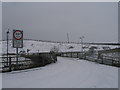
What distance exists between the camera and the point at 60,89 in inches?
203

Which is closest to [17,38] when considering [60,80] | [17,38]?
[17,38]

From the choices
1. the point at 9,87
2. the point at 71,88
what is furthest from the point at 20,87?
the point at 71,88

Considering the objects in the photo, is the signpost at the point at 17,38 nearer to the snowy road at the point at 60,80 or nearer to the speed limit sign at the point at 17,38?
the speed limit sign at the point at 17,38

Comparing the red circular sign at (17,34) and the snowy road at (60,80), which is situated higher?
the red circular sign at (17,34)

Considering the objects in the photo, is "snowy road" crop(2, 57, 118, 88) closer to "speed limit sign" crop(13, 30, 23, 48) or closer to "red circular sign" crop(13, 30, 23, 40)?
"speed limit sign" crop(13, 30, 23, 48)

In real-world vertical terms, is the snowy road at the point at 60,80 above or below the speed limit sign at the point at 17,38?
below

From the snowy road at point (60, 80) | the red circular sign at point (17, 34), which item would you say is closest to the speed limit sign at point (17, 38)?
the red circular sign at point (17, 34)

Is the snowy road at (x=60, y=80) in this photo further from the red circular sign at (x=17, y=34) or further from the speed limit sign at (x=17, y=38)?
the red circular sign at (x=17, y=34)

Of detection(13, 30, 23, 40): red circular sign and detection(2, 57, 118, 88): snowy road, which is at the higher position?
detection(13, 30, 23, 40): red circular sign

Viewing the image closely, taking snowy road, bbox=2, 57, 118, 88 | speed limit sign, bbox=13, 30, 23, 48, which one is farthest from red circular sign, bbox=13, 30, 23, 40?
snowy road, bbox=2, 57, 118, 88

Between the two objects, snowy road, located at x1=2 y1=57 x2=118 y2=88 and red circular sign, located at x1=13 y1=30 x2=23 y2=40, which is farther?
red circular sign, located at x1=13 y1=30 x2=23 y2=40

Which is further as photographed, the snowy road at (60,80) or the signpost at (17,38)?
the signpost at (17,38)

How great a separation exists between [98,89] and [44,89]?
2.32 metres

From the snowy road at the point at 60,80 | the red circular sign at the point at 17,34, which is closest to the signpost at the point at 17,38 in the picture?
the red circular sign at the point at 17,34
